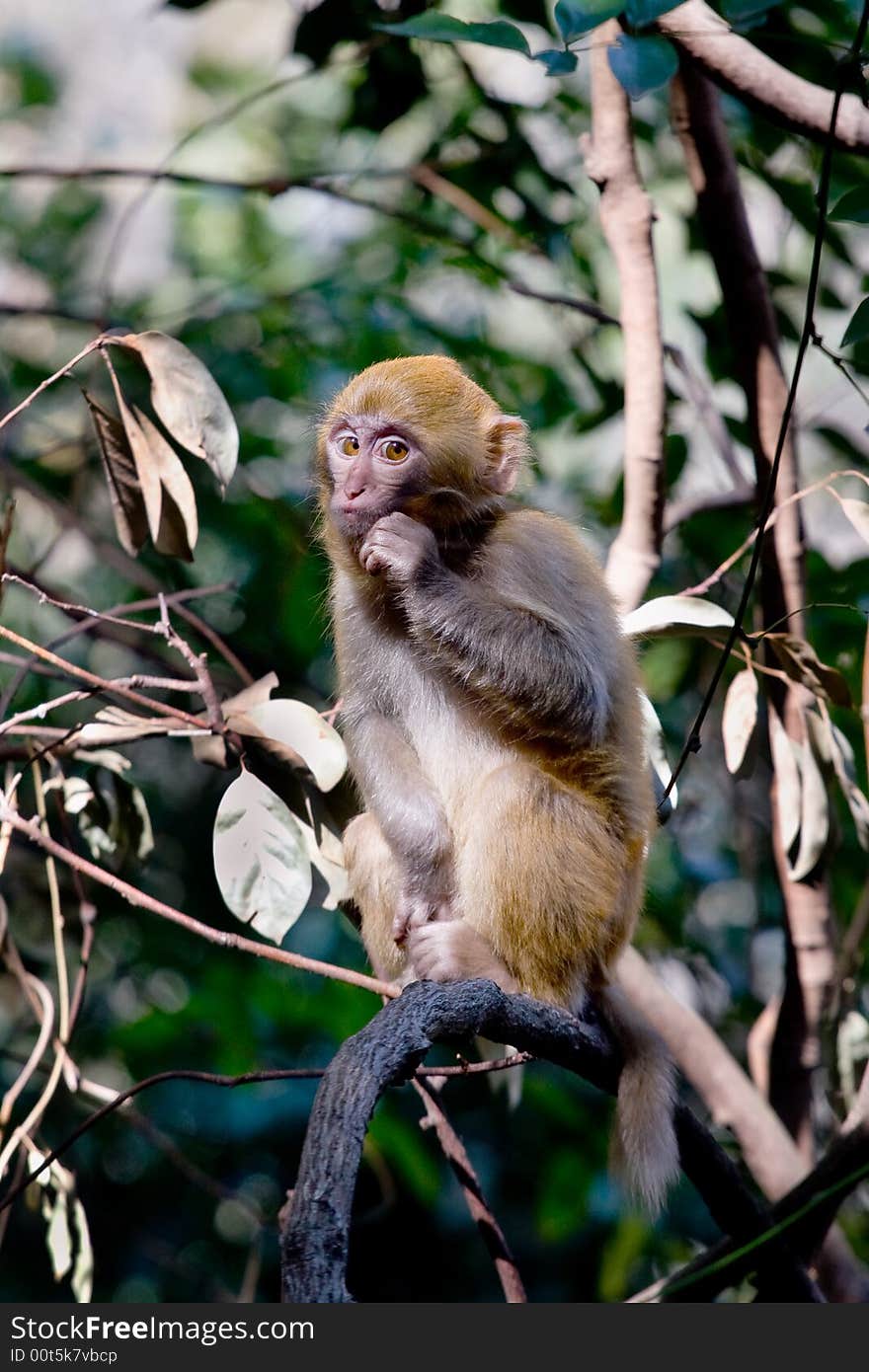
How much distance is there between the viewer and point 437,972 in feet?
8.84

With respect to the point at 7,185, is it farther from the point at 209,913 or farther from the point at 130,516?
the point at 130,516

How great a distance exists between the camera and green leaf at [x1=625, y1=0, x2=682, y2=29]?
231 centimetres

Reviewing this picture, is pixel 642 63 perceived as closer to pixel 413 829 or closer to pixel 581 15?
pixel 581 15

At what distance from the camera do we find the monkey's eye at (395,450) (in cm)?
295

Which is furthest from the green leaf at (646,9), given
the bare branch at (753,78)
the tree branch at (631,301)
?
the tree branch at (631,301)

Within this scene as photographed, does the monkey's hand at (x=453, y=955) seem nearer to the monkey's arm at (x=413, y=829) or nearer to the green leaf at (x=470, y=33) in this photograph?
the monkey's arm at (x=413, y=829)

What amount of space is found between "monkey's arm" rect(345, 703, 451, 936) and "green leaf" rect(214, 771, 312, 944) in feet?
1.16

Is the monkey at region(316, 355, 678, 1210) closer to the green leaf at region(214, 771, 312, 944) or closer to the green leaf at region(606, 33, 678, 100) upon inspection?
the green leaf at region(214, 771, 312, 944)

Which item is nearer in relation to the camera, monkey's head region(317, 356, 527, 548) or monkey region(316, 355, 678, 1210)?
monkey region(316, 355, 678, 1210)

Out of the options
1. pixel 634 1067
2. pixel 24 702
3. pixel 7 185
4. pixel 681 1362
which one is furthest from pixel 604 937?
pixel 7 185

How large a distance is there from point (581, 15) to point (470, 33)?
21 cm

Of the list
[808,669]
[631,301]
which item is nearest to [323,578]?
[631,301]

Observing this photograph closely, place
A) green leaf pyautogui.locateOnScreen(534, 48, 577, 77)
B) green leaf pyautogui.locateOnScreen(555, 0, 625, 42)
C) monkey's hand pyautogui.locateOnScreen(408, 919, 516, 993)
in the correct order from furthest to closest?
Result: monkey's hand pyautogui.locateOnScreen(408, 919, 516, 993) → green leaf pyautogui.locateOnScreen(534, 48, 577, 77) → green leaf pyautogui.locateOnScreen(555, 0, 625, 42)

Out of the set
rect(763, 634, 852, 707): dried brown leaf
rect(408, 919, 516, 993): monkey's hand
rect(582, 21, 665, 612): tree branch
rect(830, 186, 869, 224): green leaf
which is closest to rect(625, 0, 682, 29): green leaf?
rect(830, 186, 869, 224): green leaf
